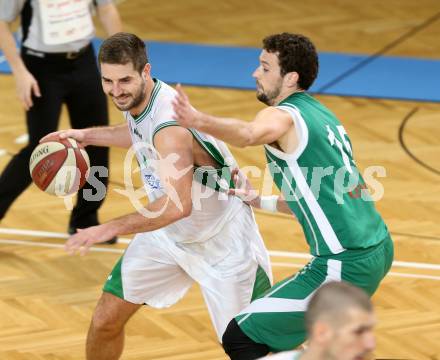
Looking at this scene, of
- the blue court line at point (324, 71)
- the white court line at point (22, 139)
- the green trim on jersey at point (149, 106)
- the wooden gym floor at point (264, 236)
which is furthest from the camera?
the blue court line at point (324, 71)

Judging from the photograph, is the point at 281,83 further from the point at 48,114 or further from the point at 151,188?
the point at 48,114

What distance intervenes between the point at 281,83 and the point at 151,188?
894mm

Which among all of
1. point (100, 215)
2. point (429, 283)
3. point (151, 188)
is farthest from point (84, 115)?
point (429, 283)

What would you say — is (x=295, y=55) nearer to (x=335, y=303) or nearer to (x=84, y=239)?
(x=84, y=239)

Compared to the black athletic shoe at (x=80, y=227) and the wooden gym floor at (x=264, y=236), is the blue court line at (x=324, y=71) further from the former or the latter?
the black athletic shoe at (x=80, y=227)

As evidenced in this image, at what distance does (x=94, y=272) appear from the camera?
7.05 metres

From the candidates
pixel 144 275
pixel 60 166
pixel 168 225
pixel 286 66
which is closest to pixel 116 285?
pixel 144 275

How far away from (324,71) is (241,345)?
6.21 metres

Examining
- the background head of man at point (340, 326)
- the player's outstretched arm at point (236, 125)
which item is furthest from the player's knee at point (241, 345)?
the background head of man at point (340, 326)

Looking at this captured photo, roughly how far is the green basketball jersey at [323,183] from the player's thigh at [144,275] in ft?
2.87

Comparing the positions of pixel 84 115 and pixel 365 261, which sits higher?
pixel 365 261

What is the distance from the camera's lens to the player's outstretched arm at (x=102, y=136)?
5.68m

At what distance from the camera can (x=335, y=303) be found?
12.0 feet

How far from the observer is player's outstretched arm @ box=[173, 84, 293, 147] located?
14.6 ft
